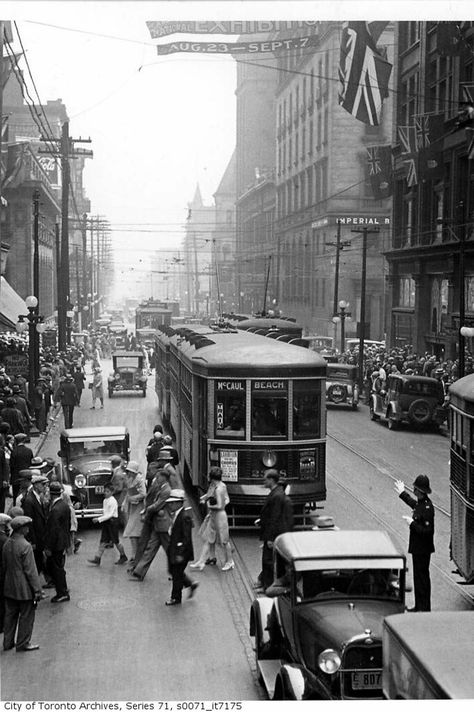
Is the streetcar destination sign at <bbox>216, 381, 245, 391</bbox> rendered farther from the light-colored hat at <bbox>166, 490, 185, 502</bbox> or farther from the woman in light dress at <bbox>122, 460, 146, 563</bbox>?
the light-colored hat at <bbox>166, 490, 185, 502</bbox>

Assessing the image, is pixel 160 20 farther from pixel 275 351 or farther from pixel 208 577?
pixel 208 577

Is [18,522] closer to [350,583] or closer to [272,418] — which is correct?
[350,583]

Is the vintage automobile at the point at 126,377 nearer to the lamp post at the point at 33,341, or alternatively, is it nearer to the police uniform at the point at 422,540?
the lamp post at the point at 33,341

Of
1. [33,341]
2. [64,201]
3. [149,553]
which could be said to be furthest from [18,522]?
[64,201]

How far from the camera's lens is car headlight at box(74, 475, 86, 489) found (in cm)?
1633

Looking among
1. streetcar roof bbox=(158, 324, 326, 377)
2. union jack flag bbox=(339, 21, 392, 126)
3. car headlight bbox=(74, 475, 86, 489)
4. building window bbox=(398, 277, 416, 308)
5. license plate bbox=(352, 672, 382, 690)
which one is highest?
union jack flag bbox=(339, 21, 392, 126)

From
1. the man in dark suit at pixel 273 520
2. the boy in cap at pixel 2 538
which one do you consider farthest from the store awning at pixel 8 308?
the boy in cap at pixel 2 538

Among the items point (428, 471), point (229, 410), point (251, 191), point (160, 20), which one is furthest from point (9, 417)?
point (251, 191)

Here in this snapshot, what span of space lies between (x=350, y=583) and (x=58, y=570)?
5.20 meters

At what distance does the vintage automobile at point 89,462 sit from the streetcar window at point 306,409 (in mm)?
3354

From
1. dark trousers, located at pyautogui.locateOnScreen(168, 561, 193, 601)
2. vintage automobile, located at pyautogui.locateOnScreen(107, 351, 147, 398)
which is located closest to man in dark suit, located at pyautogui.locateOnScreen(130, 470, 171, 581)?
dark trousers, located at pyautogui.locateOnScreen(168, 561, 193, 601)

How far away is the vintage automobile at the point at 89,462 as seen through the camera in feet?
53.8

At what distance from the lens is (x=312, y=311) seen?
5781 centimetres

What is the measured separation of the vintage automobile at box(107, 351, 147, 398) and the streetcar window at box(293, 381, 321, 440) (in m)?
21.5
